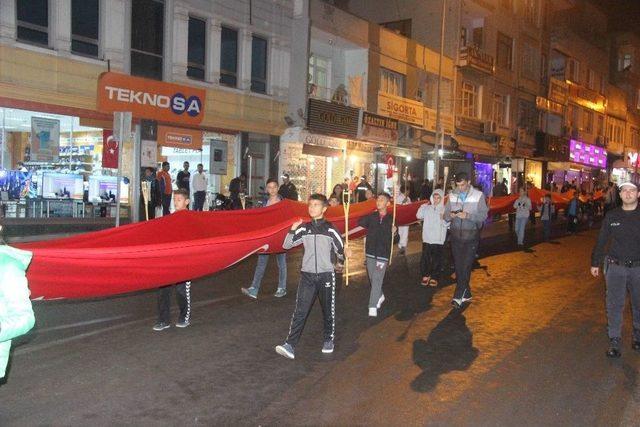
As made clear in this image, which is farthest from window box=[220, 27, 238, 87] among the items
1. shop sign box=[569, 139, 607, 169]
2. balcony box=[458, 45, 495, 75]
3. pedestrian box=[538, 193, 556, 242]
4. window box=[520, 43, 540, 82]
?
shop sign box=[569, 139, 607, 169]

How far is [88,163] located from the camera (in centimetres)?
1916

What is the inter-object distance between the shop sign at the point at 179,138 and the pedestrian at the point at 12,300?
17161 mm

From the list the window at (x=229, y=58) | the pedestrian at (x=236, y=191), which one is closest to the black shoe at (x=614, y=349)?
the pedestrian at (x=236, y=191)

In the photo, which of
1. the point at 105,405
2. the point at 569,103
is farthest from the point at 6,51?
the point at 569,103

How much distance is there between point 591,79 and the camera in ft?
172

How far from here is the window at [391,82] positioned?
29500 millimetres

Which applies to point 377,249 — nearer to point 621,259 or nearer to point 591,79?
point 621,259

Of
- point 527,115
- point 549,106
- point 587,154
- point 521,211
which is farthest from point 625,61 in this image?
point 521,211

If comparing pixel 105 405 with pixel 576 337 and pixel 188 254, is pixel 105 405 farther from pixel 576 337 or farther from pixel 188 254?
pixel 576 337

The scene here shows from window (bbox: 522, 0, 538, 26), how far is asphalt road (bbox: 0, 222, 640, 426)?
116ft

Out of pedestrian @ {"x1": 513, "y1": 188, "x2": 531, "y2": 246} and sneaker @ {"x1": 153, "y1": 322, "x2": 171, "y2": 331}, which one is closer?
sneaker @ {"x1": 153, "y1": 322, "x2": 171, "y2": 331}

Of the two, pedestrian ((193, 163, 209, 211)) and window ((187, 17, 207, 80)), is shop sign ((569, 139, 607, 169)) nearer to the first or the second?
window ((187, 17, 207, 80))

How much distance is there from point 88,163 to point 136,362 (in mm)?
14095

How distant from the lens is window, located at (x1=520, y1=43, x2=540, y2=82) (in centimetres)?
4173
